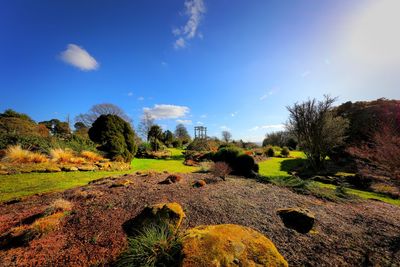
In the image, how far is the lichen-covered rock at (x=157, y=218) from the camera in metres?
3.25

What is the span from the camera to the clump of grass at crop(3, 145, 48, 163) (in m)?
7.83

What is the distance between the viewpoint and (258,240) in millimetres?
2678

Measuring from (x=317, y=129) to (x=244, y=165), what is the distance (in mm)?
7377

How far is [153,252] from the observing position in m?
2.49

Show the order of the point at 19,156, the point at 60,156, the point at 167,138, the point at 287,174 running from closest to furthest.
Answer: the point at 19,156 < the point at 60,156 < the point at 287,174 < the point at 167,138

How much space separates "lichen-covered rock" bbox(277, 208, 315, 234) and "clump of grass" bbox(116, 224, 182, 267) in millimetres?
2369

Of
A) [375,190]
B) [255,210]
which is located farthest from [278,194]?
[375,190]

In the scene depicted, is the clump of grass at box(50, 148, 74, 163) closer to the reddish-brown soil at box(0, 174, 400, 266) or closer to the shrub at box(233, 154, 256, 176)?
the reddish-brown soil at box(0, 174, 400, 266)

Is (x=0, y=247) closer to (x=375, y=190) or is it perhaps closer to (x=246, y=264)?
(x=246, y=264)

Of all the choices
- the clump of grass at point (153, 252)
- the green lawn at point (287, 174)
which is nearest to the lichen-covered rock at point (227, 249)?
the clump of grass at point (153, 252)

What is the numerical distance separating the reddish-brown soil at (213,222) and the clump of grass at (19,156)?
4556mm

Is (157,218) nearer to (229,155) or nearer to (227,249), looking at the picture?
(227,249)

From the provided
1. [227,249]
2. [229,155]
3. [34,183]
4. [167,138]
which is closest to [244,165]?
[229,155]

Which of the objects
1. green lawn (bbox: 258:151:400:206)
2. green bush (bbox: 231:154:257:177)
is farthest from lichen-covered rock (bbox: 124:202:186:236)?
green bush (bbox: 231:154:257:177)
